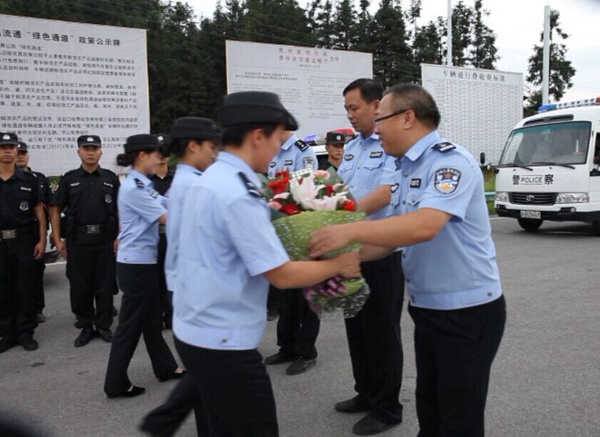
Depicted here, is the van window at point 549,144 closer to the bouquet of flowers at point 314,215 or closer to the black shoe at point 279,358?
the black shoe at point 279,358

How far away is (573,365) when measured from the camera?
4199mm

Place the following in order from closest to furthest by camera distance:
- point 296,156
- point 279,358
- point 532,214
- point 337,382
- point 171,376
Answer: point 337,382
point 171,376
point 279,358
point 296,156
point 532,214

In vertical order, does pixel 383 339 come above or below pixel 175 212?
below

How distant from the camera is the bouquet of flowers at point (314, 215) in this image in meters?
1.97

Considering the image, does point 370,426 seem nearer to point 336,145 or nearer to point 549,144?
point 336,145

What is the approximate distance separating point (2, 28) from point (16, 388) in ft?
24.8

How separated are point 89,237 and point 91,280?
16.9 inches

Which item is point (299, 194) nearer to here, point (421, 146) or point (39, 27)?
point (421, 146)

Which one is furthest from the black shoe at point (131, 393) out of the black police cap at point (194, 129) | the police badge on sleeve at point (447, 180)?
the police badge on sleeve at point (447, 180)

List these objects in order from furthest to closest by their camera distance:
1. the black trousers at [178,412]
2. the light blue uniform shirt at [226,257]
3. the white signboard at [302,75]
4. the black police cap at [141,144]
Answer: the white signboard at [302,75], the black police cap at [141,144], the black trousers at [178,412], the light blue uniform shirt at [226,257]

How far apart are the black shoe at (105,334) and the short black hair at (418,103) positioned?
13.0 feet

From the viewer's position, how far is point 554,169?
10297mm

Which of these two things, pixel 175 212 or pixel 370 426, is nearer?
pixel 175 212

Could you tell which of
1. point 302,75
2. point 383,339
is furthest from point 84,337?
point 302,75
